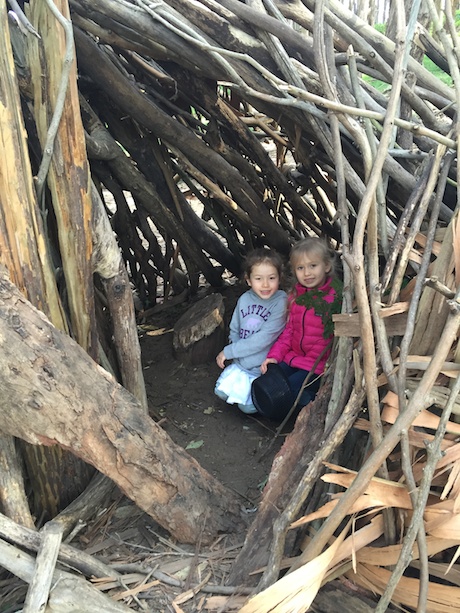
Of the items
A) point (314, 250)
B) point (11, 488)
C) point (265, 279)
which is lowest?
point (11, 488)

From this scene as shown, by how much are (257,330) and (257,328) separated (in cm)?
1

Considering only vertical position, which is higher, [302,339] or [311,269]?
[311,269]

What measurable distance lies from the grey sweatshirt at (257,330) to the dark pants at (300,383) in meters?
0.15

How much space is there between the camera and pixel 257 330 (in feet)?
9.23

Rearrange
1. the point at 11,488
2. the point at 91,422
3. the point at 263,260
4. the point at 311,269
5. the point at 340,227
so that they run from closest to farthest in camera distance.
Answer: the point at 91,422 < the point at 11,488 < the point at 340,227 < the point at 311,269 < the point at 263,260

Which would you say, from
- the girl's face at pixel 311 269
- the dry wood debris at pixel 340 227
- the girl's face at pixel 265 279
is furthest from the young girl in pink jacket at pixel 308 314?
the dry wood debris at pixel 340 227

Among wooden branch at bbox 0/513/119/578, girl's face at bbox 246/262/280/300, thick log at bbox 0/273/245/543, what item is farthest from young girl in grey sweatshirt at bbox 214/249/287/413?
wooden branch at bbox 0/513/119/578

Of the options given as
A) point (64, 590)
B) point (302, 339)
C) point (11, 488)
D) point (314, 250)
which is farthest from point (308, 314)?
point (64, 590)

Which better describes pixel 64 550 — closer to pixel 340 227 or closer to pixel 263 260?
pixel 340 227

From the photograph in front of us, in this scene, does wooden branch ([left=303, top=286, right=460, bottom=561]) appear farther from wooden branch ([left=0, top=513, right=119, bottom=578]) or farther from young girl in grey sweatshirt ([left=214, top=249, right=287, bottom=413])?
young girl in grey sweatshirt ([left=214, top=249, right=287, bottom=413])

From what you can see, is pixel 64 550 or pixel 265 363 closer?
pixel 64 550

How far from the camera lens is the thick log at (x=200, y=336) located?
10.1 ft

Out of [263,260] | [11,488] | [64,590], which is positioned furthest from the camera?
[263,260]

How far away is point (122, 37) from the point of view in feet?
6.68
